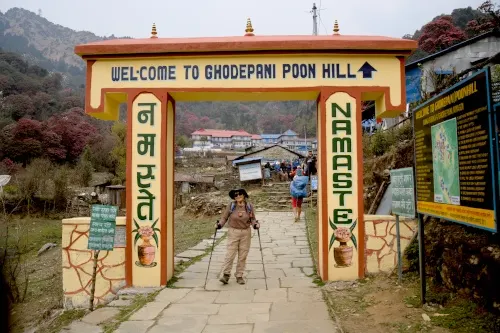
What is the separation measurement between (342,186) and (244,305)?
97.4 inches

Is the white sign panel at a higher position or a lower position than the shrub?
lower

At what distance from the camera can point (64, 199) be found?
966 inches

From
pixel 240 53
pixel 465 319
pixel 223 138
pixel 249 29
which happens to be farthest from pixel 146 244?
pixel 223 138

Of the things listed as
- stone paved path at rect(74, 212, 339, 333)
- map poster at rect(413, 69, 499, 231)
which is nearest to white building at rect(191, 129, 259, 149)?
stone paved path at rect(74, 212, 339, 333)

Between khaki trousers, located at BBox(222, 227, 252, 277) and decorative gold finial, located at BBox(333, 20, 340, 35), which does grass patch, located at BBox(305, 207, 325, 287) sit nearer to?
khaki trousers, located at BBox(222, 227, 252, 277)

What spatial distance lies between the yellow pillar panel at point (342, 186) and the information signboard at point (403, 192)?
0.82 m

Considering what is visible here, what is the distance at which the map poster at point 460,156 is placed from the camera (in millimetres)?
3301

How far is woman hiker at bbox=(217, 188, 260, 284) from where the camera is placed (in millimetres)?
6625

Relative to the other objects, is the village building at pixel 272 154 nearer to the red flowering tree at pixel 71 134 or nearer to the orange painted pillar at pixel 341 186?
the red flowering tree at pixel 71 134

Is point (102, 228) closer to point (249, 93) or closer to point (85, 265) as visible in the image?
point (85, 265)

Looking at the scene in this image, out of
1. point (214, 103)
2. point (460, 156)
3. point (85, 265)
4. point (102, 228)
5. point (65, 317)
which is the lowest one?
point (65, 317)

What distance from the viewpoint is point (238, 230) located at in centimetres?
667

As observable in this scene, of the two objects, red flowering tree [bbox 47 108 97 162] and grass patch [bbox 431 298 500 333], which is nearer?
grass patch [bbox 431 298 500 333]

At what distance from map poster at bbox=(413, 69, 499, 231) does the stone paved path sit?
1.89 metres
